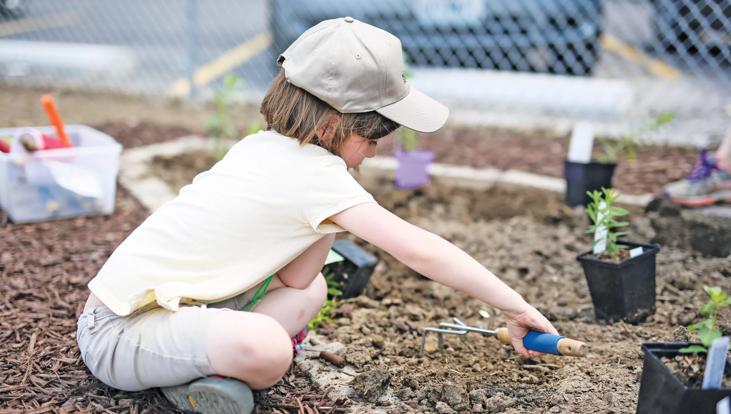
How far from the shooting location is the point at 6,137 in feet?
11.6

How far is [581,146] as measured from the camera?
3445mm

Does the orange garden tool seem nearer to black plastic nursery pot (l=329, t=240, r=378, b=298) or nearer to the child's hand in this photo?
black plastic nursery pot (l=329, t=240, r=378, b=298)

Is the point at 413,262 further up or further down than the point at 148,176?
further up

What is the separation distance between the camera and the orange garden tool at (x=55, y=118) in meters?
3.25

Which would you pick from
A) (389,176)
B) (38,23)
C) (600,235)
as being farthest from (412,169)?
(38,23)

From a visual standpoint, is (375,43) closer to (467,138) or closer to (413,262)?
(413,262)

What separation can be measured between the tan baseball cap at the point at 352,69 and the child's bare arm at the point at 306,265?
1.36ft

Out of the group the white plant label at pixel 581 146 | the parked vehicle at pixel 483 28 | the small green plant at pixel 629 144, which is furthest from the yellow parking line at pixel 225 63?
the white plant label at pixel 581 146

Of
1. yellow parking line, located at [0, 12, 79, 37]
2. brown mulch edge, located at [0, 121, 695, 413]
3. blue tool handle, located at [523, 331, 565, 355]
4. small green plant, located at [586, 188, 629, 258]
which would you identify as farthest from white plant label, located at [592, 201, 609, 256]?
yellow parking line, located at [0, 12, 79, 37]

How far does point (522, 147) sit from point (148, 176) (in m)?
2.30

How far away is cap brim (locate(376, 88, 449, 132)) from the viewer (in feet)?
6.28

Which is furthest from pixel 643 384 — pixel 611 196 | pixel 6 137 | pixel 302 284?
pixel 6 137

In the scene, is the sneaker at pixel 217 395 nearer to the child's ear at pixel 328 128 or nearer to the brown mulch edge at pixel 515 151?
the child's ear at pixel 328 128

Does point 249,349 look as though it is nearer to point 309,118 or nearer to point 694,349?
point 309,118
